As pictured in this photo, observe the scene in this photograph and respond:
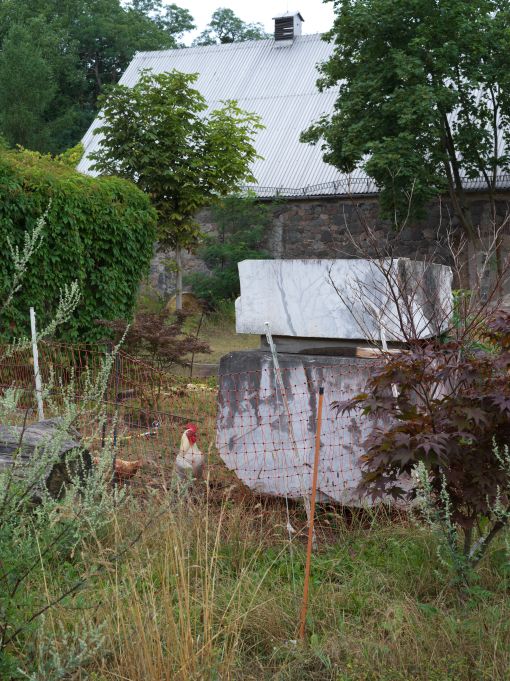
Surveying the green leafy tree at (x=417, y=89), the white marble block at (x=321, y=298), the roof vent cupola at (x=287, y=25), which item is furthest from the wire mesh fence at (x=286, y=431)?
the roof vent cupola at (x=287, y=25)

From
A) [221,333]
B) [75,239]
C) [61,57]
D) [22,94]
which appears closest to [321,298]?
[75,239]

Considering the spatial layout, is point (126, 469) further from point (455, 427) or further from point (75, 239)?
point (75, 239)

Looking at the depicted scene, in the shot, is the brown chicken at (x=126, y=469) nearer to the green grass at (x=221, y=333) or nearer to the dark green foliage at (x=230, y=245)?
the green grass at (x=221, y=333)

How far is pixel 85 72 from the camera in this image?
104 ft

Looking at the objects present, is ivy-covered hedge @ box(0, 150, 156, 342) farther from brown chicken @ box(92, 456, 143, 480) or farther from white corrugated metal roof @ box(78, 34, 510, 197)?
white corrugated metal roof @ box(78, 34, 510, 197)

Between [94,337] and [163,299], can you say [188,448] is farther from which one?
[163,299]

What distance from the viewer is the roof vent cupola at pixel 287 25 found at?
69.4ft

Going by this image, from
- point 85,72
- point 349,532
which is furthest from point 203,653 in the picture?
point 85,72

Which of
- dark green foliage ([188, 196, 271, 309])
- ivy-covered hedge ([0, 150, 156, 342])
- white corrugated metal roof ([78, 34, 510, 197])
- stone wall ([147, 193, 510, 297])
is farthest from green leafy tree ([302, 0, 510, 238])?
ivy-covered hedge ([0, 150, 156, 342])

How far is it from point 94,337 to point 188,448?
15.4ft

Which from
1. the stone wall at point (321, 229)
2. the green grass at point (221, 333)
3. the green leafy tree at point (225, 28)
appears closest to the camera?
the green grass at point (221, 333)

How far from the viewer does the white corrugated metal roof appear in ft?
59.0

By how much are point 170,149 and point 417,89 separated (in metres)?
3.98

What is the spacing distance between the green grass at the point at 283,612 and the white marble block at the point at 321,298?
4.63 ft
